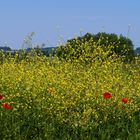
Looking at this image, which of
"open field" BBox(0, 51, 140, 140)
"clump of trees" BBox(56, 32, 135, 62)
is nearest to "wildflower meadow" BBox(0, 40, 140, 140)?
"open field" BBox(0, 51, 140, 140)

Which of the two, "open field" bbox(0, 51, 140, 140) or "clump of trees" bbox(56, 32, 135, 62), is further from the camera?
"clump of trees" bbox(56, 32, 135, 62)

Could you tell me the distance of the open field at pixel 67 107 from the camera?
6.69m

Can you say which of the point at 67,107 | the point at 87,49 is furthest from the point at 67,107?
the point at 87,49

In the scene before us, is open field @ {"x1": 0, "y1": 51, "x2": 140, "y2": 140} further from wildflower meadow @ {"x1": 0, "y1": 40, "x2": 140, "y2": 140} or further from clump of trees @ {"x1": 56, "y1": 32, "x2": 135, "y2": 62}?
clump of trees @ {"x1": 56, "y1": 32, "x2": 135, "y2": 62}

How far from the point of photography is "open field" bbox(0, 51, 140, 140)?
6.69 metres

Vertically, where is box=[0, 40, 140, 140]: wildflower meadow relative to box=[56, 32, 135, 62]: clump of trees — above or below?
below

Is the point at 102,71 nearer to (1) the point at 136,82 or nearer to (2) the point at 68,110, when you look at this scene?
(1) the point at 136,82

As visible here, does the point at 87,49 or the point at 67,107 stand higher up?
the point at 87,49

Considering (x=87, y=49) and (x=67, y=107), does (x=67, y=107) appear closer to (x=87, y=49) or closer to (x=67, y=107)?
(x=67, y=107)

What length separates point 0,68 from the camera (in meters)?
10.8

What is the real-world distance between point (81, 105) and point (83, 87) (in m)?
0.81

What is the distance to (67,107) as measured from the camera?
7.49 metres

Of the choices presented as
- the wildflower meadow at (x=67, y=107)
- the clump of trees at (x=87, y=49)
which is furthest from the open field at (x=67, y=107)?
the clump of trees at (x=87, y=49)

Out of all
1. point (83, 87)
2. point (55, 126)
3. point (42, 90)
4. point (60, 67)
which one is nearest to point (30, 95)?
point (42, 90)
